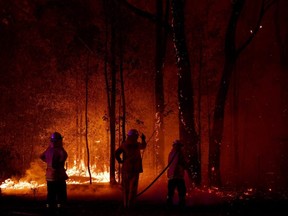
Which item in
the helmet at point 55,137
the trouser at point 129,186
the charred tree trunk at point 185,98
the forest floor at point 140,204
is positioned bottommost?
the forest floor at point 140,204

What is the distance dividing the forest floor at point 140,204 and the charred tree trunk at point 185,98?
3.67ft

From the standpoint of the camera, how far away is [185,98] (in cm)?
1484

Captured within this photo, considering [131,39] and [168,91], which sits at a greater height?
[131,39]

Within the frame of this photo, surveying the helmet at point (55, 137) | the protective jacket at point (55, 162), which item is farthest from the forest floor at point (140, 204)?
the helmet at point (55, 137)

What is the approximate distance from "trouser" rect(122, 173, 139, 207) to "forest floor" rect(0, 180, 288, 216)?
0.23 metres

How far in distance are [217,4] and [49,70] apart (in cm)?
909

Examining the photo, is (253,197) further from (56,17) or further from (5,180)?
(56,17)

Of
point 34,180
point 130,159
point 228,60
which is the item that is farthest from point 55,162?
point 228,60

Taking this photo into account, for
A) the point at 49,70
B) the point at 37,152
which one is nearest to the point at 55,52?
the point at 49,70

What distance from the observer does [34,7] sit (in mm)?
20219

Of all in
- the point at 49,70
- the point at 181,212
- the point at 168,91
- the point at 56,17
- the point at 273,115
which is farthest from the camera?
the point at 273,115

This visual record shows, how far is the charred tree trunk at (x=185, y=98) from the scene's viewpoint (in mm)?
14773

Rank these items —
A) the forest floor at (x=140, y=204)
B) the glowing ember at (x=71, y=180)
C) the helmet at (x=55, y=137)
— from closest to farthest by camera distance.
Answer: the helmet at (x=55, y=137)
the forest floor at (x=140, y=204)
the glowing ember at (x=71, y=180)

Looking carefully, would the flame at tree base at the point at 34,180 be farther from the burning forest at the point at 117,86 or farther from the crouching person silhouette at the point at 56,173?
the crouching person silhouette at the point at 56,173
